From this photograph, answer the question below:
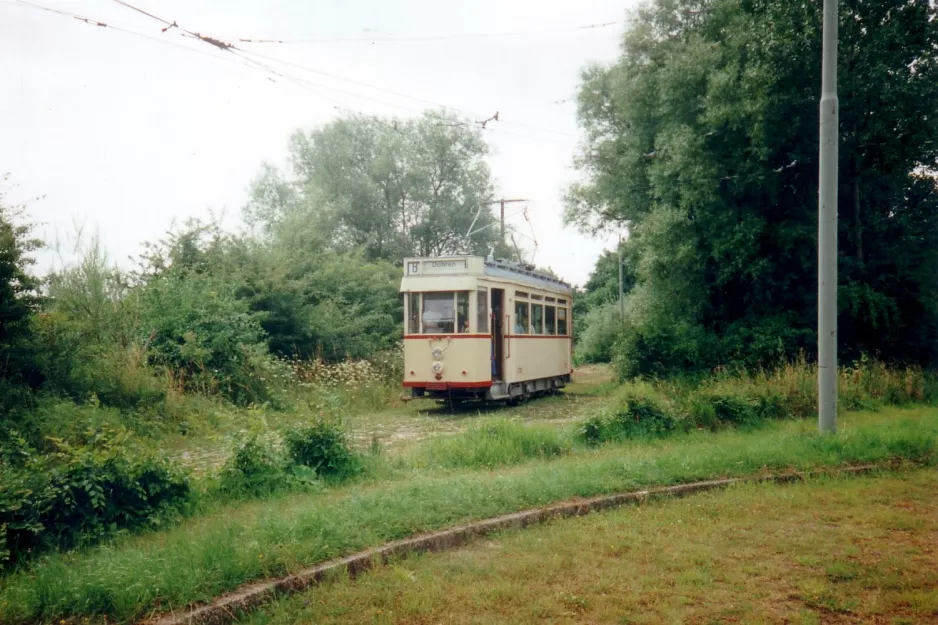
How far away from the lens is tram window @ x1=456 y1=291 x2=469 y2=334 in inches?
644

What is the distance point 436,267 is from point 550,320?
5253mm

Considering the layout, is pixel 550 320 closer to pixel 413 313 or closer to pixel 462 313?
Result: pixel 462 313

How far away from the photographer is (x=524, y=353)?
1859 centimetres

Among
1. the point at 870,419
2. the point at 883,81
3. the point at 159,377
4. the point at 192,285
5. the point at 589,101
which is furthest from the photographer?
the point at 589,101

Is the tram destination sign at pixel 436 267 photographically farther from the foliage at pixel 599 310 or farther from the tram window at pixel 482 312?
the foliage at pixel 599 310

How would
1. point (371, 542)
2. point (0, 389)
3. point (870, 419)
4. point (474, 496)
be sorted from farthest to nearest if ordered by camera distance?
point (870, 419), point (0, 389), point (474, 496), point (371, 542)

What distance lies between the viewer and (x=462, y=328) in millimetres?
16391

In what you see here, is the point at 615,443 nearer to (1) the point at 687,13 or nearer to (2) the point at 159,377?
(2) the point at 159,377

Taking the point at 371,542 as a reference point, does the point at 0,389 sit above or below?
above

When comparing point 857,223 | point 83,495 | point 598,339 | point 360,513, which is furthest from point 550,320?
point 598,339

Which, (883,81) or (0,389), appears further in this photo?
(883,81)

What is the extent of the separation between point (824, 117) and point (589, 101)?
56.4ft

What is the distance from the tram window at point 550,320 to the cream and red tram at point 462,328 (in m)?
2.28

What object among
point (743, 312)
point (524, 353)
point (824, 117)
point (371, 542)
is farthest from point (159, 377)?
point (743, 312)
